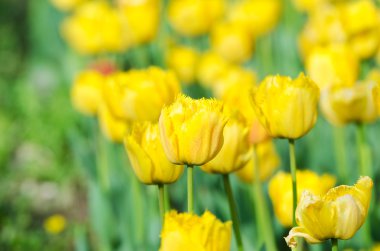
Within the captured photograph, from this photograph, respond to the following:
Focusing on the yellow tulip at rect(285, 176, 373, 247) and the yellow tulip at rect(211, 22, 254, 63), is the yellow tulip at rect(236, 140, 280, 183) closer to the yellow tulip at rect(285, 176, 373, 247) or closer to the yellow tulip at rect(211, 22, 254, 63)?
the yellow tulip at rect(285, 176, 373, 247)

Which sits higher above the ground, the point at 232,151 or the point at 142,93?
the point at 142,93

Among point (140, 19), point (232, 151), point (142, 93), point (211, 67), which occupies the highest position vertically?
point (140, 19)

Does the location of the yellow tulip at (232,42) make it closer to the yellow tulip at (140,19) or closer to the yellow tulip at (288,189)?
the yellow tulip at (140,19)

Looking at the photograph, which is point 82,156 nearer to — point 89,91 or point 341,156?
point 89,91

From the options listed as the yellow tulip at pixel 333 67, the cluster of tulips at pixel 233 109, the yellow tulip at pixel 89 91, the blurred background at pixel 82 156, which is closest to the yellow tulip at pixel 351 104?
the cluster of tulips at pixel 233 109

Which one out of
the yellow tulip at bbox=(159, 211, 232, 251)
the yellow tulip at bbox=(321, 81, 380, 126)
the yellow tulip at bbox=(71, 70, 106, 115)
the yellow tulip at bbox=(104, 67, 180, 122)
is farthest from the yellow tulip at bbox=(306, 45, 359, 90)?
the yellow tulip at bbox=(159, 211, 232, 251)

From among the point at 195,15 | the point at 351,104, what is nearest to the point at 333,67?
the point at 351,104

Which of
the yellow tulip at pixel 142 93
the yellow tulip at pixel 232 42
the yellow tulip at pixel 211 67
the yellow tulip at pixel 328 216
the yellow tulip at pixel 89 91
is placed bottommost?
the yellow tulip at pixel 328 216
